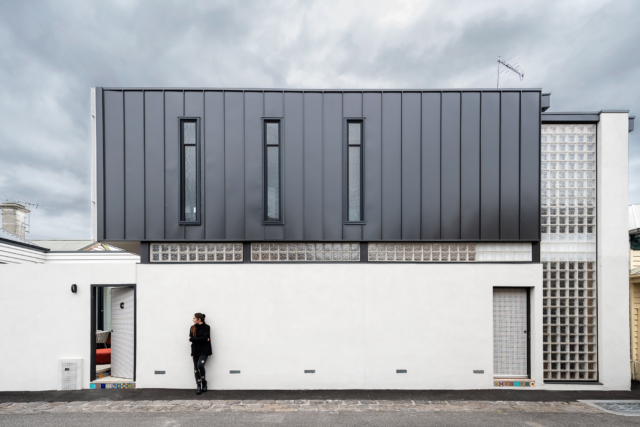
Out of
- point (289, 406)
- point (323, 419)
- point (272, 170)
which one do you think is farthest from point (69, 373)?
point (272, 170)

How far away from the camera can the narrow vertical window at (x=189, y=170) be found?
640cm

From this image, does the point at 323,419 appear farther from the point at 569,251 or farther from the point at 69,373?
the point at 569,251

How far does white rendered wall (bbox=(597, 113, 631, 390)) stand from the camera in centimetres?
630

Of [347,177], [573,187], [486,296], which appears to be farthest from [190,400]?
[573,187]

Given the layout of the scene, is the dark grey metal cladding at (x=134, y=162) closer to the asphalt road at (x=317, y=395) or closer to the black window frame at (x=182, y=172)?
the black window frame at (x=182, y=172)

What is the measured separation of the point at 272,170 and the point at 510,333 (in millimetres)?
6143

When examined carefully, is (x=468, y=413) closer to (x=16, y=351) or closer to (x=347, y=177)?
(x=347, y=177)

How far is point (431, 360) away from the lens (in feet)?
20.1

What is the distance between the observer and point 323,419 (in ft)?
16.1

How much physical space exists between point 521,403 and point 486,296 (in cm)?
194

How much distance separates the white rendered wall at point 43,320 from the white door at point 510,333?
7.82 m

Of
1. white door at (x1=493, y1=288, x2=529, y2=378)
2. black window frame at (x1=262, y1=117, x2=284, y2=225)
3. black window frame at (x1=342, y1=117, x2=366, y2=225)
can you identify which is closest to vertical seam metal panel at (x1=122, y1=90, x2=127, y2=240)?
black window frame at (x1=262, y1=117, x2=284, y2=225)

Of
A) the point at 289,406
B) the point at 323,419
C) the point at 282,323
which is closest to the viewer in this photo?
the point at 323,419

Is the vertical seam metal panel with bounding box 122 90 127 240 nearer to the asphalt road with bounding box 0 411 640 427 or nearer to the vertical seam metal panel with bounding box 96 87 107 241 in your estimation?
the vertical seam metal panel with bounding box 96 87 107 241
